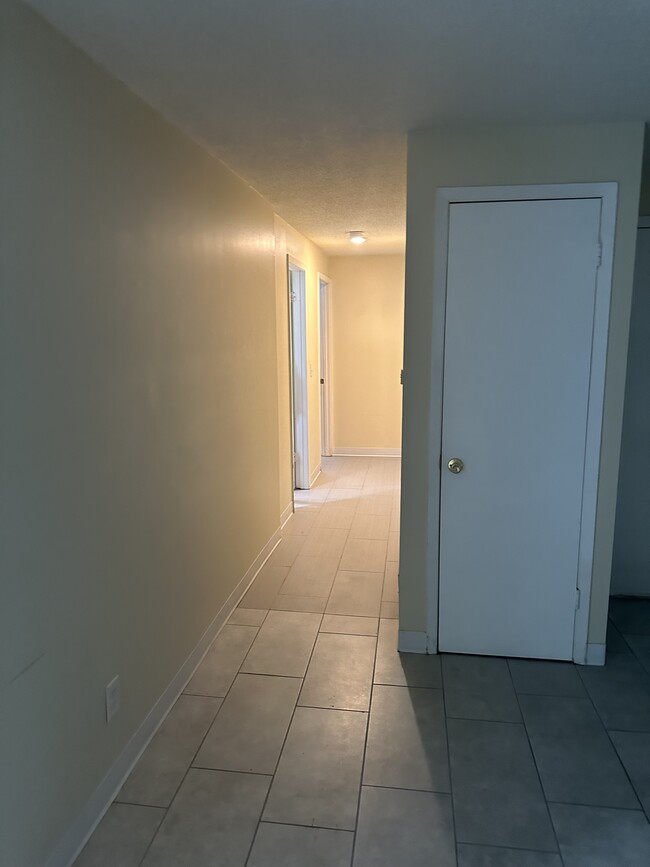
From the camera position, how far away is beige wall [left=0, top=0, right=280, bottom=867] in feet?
4.86

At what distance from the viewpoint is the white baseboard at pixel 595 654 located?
2687mm

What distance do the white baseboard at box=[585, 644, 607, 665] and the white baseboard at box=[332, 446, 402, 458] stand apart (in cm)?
Answer: 431

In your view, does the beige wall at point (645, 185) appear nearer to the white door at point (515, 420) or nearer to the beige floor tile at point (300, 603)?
the white door at point (515, 420)

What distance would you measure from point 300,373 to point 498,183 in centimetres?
322

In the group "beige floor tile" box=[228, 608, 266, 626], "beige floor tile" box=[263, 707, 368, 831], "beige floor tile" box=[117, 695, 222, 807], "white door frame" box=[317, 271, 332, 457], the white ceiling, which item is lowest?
"beige floor tile" box=[117, 695, 222, 807]

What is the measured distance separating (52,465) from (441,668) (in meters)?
1.91

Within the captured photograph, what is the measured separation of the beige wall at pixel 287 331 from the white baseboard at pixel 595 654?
2363 millimetres

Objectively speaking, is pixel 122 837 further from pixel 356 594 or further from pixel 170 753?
pixel 356 594

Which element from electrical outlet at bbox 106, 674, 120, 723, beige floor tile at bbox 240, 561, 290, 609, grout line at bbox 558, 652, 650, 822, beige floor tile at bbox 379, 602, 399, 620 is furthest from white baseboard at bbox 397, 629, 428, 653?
electrical outlet at bbox 106, 674, 120, 723

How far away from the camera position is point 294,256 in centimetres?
477

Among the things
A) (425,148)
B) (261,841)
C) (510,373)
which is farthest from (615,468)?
(261,841)

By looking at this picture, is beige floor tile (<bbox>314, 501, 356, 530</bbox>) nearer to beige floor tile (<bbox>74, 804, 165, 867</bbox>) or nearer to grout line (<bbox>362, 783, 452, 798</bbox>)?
grout line (<bbox>362, 783, 452, 798</bbox>)

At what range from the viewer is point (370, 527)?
4.55 meters

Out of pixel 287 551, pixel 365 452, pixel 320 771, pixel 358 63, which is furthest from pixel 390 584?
pixel 365 452
